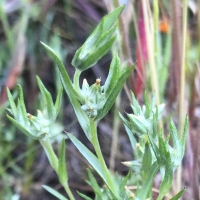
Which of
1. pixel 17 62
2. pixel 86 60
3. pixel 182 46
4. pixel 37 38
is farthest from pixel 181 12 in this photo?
pixel 37 38

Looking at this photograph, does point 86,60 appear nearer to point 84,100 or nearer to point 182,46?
point 84,100

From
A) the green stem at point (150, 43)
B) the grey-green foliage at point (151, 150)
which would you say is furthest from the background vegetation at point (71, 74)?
the grey-green foliage at point (151, 150)

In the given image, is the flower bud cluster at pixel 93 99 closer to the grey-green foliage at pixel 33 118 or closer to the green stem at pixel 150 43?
the grey-green foliage at pixel 33 118

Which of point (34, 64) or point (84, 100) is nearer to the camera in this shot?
point (84, 100)

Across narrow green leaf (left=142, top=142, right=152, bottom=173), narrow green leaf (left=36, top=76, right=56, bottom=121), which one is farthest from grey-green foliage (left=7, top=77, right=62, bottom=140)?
narrow green leaf (left=142, top=142, right=152, bottom=173)

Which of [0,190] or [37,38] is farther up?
[37,38]

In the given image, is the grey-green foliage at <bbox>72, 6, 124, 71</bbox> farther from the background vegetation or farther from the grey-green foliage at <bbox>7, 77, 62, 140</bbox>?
the background vegetation
